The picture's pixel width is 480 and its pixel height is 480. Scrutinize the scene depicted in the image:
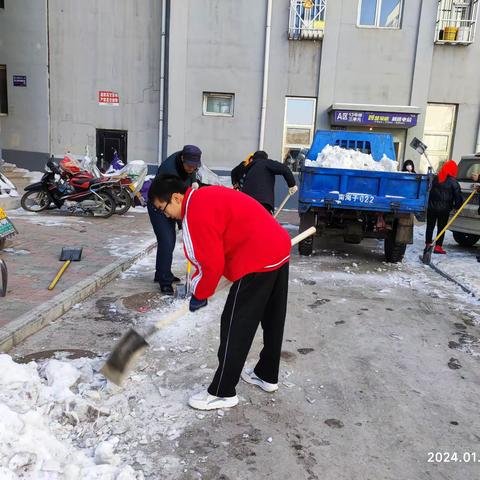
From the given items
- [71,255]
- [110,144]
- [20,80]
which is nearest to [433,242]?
[71,255]

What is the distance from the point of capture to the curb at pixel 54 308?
3896 millimetres

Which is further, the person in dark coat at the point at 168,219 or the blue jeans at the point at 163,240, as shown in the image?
the blue jeans at the point at 163,240

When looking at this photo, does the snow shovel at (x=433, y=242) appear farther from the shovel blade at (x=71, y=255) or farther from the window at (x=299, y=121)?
the window at (x=299, y=121)

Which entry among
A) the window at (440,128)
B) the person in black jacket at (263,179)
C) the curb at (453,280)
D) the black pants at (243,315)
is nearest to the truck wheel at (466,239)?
the curb at (453,280)

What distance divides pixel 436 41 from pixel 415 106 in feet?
6.63

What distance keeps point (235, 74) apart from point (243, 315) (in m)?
12.6

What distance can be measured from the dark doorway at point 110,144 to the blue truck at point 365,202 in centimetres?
931

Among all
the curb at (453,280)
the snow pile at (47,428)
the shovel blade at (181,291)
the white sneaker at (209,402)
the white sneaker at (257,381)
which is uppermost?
the snow pile at (47,428)

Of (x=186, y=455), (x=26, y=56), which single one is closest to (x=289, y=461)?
(x=186, y=455)

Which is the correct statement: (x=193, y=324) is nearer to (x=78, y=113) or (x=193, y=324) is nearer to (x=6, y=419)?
(x=6, y=419)

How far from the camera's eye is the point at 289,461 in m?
2.65

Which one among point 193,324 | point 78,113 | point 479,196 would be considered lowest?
point 193,324

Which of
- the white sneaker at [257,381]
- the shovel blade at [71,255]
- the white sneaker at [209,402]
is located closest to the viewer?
the white sneaker at [209,402]

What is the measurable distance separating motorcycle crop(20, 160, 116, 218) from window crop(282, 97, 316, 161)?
6433 mm
